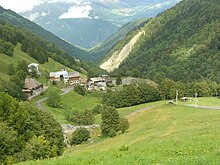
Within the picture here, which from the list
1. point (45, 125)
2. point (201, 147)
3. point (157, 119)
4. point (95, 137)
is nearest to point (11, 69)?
point (95, 137)

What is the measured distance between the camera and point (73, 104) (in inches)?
5044

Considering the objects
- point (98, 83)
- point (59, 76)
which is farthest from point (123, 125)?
point (98, 83)

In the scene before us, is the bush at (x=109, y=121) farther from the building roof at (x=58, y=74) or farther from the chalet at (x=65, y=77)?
the building roof at (x=58, y=74)

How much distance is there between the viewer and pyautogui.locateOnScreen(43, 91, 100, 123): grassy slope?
111 metres

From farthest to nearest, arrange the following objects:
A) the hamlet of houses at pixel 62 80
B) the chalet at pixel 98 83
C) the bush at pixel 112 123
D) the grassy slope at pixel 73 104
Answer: the chalet at pixel 98 83, the hamlet of houses at pixel 62 80, the grassy slope at pixel 73 104, the bush at pixel 112 123

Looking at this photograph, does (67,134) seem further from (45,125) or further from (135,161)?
(135,161)

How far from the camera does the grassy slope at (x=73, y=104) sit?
11111cm

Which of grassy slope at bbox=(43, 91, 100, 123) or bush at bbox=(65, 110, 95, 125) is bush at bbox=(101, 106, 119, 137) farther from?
grassy slope at bbox=(43, 91, 100, 123)

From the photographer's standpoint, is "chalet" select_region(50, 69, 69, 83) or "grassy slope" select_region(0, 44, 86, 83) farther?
"chalet" select_region(50, 69, 69, 83)

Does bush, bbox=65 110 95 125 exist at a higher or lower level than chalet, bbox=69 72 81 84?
lower

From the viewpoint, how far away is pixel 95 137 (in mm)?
79062

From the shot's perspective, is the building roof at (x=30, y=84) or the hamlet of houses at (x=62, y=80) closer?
the building roof at (x=30, y=84)

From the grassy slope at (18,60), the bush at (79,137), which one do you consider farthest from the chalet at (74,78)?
the bush at (79,137)

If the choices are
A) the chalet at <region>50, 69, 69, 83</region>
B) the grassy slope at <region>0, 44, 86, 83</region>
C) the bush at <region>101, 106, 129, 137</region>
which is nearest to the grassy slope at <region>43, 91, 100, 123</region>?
the chalet at <region>50, 69, 69, 83</region>
